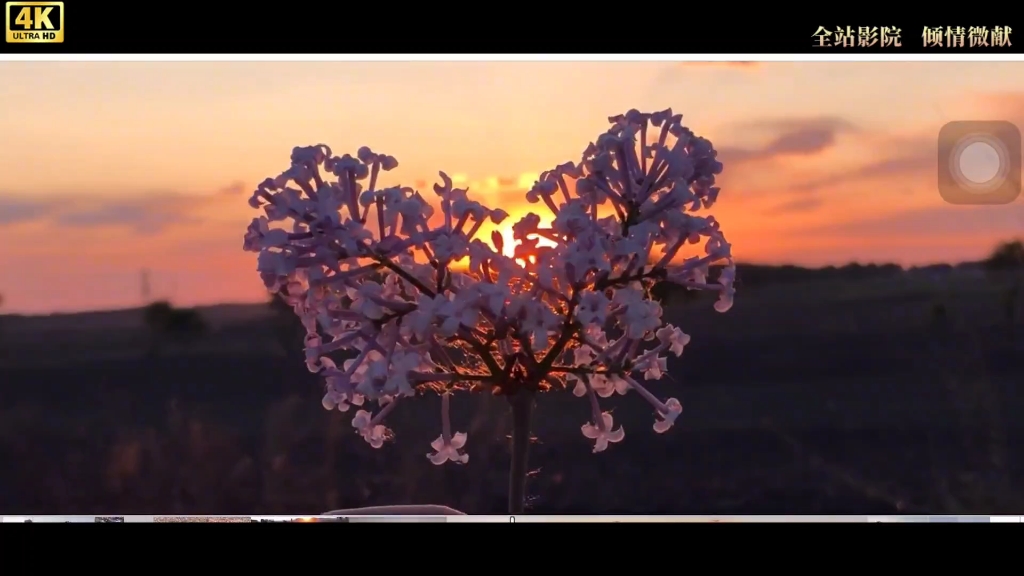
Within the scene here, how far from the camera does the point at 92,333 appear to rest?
4.76m

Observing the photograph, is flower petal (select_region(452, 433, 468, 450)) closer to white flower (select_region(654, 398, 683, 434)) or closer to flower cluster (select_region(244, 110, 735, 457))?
flower cluster (select_region(244, 110, 735, 457))

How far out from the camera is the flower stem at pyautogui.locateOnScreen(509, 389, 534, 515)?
2.95ft

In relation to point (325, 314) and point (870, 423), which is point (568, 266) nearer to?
point (325, 314)

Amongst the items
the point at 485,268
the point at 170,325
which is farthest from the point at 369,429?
the point at 170,325

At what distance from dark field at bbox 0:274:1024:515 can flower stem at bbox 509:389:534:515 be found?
13 cm

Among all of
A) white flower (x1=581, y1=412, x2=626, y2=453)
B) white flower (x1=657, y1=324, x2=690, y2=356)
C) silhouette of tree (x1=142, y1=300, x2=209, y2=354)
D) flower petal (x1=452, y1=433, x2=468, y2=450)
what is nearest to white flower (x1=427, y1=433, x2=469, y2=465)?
flower petal (x1=452, y1=433, x2=468, y2=450)

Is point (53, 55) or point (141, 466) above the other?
point (53, 55)

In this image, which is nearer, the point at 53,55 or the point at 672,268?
the point at 672,268

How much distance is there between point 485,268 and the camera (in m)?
0.79

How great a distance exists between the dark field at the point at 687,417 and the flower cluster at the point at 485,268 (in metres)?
0.33

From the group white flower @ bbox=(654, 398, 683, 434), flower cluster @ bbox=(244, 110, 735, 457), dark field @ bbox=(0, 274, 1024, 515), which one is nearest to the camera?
flower cluster @ bbox=(244, 110, 735, 457)

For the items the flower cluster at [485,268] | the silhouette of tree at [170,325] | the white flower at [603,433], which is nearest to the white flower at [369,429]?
the flower cluster at [485,268]
